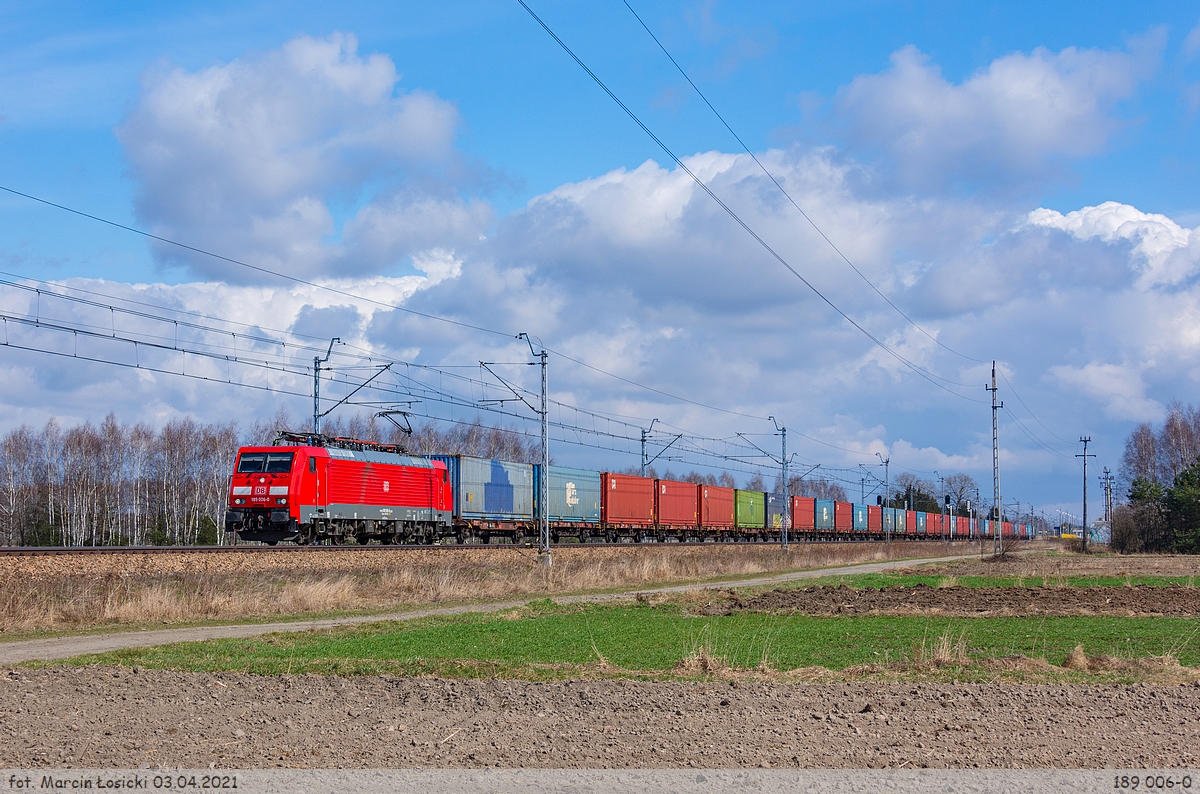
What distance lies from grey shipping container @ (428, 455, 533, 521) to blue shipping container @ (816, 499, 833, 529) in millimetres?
40960

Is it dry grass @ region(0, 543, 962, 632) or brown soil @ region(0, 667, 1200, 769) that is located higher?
brown soil @ region(0, 667, 1200, 769)

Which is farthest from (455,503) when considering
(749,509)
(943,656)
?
(749,509)

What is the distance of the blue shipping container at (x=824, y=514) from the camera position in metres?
93.1

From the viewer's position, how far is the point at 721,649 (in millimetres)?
17484

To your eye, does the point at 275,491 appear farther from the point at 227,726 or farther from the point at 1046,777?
the point at 1046,777

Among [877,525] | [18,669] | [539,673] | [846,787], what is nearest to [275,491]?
[18,669]

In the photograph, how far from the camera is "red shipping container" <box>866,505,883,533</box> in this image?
347 ft

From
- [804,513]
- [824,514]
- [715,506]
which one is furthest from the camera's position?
[824,514]

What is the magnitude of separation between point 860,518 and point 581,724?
97.5m

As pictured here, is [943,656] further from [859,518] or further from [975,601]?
[859,518]

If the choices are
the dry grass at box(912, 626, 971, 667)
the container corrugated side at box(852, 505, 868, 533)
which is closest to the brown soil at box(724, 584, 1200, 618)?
the dry grass at box(912, 626, 971, 667)

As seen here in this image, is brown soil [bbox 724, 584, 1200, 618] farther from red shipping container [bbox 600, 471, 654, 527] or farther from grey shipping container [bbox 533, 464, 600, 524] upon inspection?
red shipping container [bbox 600, 471, 654, 527]

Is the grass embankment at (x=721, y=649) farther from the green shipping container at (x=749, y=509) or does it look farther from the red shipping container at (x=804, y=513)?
the red shipping container at (x=804, y=513)

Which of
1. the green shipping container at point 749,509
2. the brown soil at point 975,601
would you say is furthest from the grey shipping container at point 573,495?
the brown soil at point 975,601
